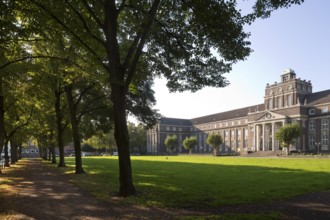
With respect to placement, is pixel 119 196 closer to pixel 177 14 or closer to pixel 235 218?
pixel 235 218

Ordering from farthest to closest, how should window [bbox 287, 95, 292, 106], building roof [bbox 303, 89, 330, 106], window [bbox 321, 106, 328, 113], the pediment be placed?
1. the pediment
2. window [bbox 287, 95, 292, 106]
3. building roof [bbox 303, 89, 330, 106]
4. window [bbox 321, 106, 328, 113]

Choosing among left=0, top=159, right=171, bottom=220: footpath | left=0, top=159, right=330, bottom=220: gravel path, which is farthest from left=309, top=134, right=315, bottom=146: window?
left=0, top=159, right=171, bottom=220: footpath

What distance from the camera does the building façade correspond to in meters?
95.3

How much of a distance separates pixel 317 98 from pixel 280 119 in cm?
1155

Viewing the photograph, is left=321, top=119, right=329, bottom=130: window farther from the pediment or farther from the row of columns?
the row of columns

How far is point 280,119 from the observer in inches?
4072

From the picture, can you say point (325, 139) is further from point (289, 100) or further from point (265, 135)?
point (265, 135)

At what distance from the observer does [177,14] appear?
15.1 metres

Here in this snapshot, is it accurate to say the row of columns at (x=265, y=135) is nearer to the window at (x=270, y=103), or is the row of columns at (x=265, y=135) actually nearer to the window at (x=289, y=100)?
the window at (x=270, y=103)

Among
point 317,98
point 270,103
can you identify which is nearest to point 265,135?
point 270,103

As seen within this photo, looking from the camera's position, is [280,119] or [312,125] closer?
[312,125]

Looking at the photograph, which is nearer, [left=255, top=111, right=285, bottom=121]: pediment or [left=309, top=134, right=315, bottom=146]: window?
[left=309, top=134, right=315, bottom=146]: window

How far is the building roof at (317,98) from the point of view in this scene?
96244mm

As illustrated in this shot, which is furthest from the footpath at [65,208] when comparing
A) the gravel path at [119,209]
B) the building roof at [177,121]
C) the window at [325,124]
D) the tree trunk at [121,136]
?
the building roof at [177,121]
